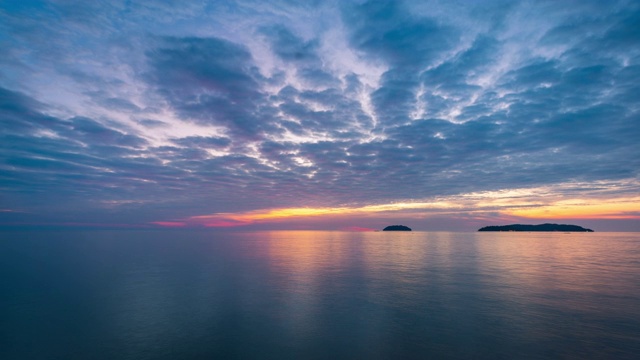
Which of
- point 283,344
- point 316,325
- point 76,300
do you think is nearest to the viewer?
point 283,344

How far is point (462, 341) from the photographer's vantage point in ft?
70.2

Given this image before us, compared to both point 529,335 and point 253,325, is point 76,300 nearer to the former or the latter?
point 253,325

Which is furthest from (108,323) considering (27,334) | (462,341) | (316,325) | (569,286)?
(569,286)

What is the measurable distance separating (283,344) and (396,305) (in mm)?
13674

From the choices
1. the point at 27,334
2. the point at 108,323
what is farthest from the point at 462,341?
the point at 27,334

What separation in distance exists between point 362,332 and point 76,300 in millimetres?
29845

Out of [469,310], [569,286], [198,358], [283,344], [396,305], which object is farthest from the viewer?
[569,286]

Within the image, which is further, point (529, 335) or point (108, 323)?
point (108, 323)

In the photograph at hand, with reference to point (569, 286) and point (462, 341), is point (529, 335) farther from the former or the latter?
point (569, 286)

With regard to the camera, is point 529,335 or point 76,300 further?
point 76,300

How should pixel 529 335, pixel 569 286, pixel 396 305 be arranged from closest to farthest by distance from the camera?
1. pixel 529 335
2. pixel 396 305
3. pixel 569 286

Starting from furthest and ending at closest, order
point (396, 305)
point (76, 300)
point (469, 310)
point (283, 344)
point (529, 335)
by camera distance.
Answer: point (76, 300) < point (396, 305) < point (469, 310) < point (529, 335) < point (283, 344)

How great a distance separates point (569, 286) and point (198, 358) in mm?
43548

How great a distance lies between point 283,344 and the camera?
20969 mm
